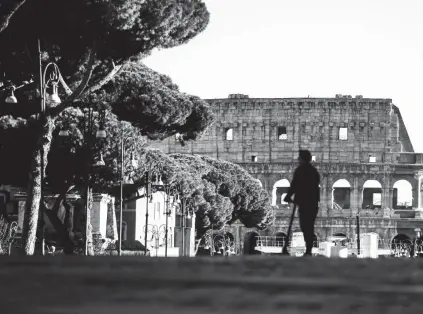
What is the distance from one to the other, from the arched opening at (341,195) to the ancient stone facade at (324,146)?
→ 33 centimetres

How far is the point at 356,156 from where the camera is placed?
97688mm

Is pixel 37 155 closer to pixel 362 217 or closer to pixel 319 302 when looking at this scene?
pixel 319 302

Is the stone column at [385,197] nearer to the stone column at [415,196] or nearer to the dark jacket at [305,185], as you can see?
the stone column at [415,196]

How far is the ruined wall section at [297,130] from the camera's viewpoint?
97.4 m

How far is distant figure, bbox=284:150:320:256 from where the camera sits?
10281mm

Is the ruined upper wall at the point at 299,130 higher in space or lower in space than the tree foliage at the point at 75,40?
higher

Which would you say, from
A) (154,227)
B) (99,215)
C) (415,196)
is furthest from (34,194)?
(415,196)

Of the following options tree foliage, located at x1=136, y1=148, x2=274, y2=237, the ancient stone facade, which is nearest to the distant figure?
tree foliage, located at x1=136, y1=148, x2=274, y2=237

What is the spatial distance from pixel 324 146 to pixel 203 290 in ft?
312

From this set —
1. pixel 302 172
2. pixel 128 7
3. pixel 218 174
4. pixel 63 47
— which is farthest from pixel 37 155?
pixel 218 174

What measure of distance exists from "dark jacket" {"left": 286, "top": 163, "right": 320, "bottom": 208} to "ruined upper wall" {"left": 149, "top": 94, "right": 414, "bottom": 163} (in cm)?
8682

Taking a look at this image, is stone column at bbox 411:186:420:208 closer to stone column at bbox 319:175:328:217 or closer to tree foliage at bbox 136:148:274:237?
stone column at bbox 319:175:328:217

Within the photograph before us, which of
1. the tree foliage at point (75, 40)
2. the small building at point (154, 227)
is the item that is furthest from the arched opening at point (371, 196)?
the tree foliage at point (75, 40)

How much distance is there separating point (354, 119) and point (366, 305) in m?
95.1
